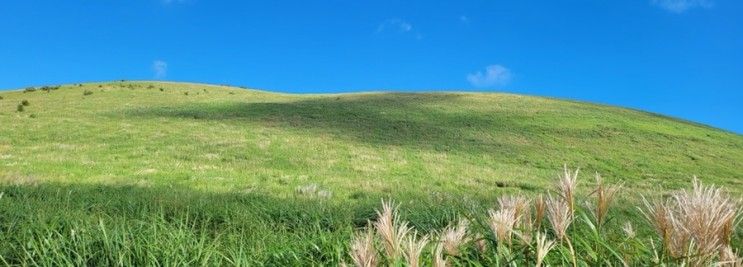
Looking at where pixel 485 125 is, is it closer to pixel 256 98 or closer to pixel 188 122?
pixel 188 122

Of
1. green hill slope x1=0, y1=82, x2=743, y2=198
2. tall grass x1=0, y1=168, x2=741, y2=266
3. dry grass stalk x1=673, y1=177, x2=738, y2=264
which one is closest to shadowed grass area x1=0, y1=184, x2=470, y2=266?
tall grass x1=0, y1=168, x2=741, y2=266

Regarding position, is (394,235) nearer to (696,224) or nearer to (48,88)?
(696,224)

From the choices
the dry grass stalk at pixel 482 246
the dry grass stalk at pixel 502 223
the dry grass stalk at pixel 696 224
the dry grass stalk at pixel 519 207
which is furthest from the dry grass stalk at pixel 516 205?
the dry grass stalk at pixel 696 224

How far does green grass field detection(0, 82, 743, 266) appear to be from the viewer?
227 inches

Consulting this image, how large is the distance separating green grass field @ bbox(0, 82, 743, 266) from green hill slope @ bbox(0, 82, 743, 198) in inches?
5.7

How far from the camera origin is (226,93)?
199 ft

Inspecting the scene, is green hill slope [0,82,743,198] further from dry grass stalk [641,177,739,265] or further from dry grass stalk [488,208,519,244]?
dry grass stalk [641,177,739,265]

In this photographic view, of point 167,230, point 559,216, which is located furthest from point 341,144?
point 559,216

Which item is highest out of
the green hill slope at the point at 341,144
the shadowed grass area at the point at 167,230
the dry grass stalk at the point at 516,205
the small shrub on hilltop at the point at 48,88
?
the small shrub on hilltop at the point at 48,88

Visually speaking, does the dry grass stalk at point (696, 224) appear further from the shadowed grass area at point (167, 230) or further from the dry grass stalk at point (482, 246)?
the shadowed grass area at point (167, 230)

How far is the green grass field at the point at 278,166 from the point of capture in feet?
19.0

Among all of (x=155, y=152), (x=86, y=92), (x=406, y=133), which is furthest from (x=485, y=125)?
(x=86, y=92)

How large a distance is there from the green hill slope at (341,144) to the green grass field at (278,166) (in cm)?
14

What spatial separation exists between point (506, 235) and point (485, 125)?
134 ft
